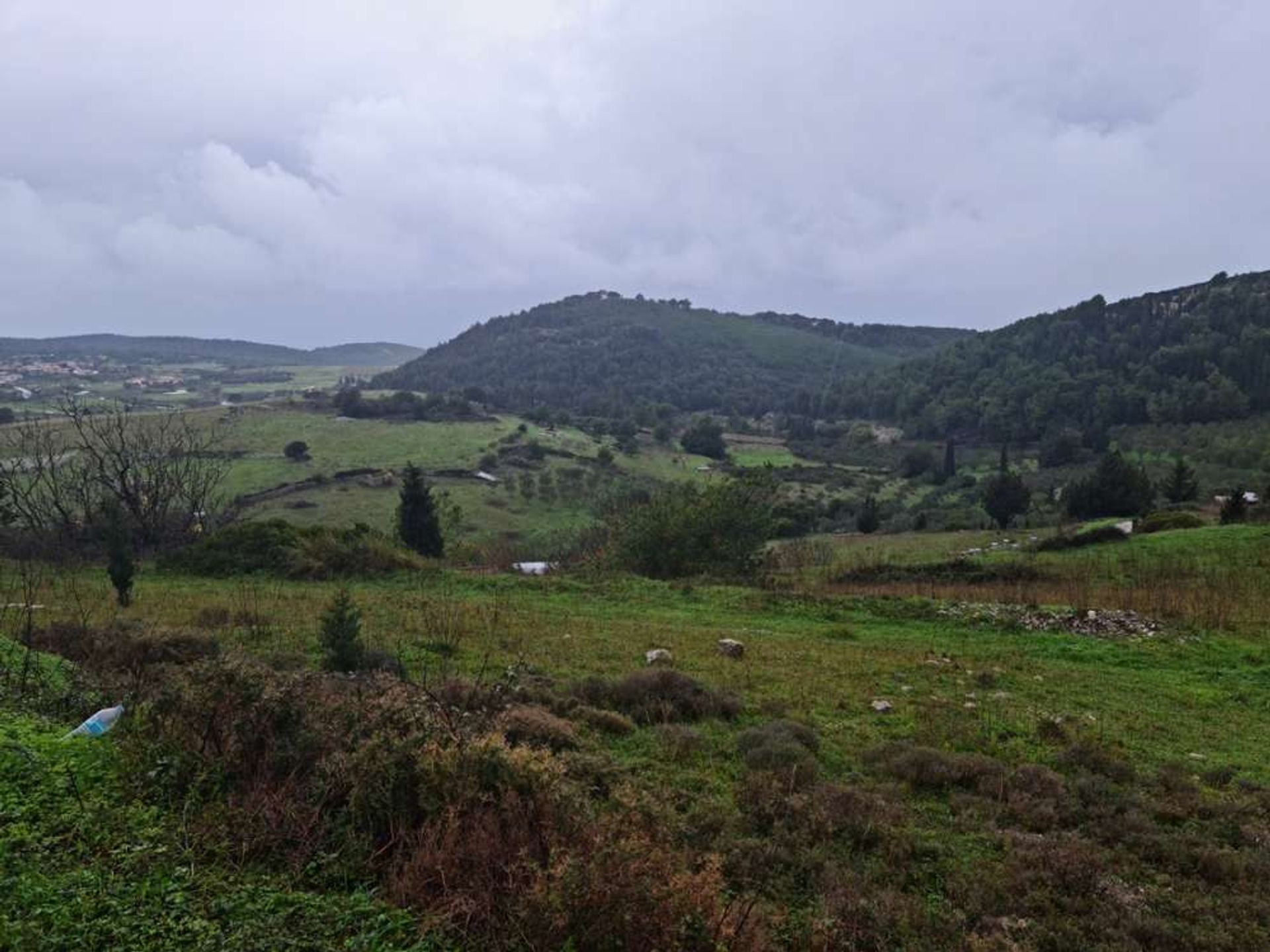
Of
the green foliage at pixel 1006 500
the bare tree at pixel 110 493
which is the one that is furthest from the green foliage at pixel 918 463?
the bare tree at pixel 110 493

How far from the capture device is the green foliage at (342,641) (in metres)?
10.5

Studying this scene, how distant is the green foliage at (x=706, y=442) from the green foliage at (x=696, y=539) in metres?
64.0

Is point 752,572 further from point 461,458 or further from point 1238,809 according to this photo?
point 461,458

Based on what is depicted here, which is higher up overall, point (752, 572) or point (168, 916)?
point (168, 916)

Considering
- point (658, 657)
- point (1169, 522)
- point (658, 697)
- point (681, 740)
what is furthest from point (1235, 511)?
point (681, 740)

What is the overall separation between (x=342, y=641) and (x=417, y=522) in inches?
915

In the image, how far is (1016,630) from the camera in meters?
16.4

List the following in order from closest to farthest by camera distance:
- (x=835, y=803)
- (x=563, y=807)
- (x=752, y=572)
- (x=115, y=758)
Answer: (x=563, y=807) < (x=115, y=758) < (x=835, y=803) < (x=752, y=572)

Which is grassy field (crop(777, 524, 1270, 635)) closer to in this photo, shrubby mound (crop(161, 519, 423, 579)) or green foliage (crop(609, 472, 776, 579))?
green foliage (crop(609, 472, 776, 579))

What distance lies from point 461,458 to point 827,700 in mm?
62634

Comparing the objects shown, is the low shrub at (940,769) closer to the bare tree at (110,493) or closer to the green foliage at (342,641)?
the green foliage at (342,641)

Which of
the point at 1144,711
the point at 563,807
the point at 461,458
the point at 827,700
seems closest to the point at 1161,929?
the point at 563,807

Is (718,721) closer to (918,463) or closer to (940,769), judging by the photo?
(940,769)

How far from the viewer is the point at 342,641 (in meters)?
10.5
